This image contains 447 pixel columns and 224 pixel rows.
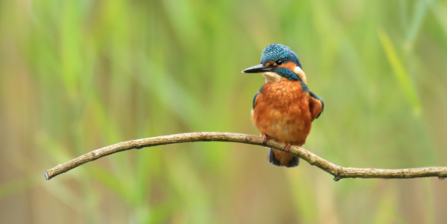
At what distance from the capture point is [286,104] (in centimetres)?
142

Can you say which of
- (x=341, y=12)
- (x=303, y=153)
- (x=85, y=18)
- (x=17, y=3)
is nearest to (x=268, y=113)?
(x=303, y=153)

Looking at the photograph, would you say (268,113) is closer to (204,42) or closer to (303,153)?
(303,153)

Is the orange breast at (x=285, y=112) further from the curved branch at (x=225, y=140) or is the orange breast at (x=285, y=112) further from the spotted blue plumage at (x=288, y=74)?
the curved branch at (x=225, y=140)

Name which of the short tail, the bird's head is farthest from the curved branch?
the short tail

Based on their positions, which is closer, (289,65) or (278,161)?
(289,65)

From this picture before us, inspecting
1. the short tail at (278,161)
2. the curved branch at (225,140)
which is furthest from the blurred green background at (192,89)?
the curved branch at (225,140)

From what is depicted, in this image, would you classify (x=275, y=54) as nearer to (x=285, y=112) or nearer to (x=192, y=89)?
(x=285, y=112)

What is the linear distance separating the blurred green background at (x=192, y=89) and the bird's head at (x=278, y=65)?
2.02ft

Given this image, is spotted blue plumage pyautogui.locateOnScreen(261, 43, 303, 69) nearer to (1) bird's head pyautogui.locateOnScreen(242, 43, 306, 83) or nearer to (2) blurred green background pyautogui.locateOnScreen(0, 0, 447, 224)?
(1) bird's head pyautogui.locateOnScreen(242, 43, 306, 83)

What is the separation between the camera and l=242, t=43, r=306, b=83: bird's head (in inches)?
52.1

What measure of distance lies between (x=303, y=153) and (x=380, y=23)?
105 cm

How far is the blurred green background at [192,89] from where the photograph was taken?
1.86 m

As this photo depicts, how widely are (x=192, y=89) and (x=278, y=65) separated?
2.86 ft

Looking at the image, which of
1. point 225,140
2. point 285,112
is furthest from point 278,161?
point 225,140
